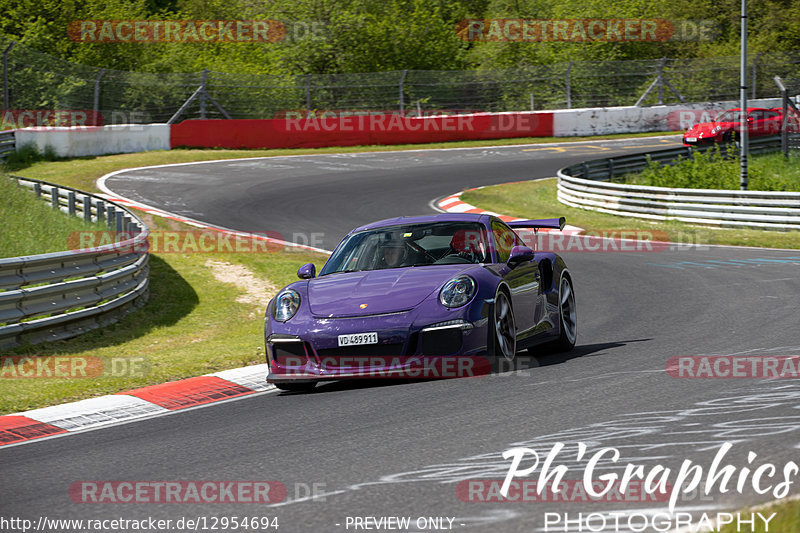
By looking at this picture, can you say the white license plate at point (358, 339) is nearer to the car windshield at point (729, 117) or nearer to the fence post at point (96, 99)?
the fence post at point (96, 99)

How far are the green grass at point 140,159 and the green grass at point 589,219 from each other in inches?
305

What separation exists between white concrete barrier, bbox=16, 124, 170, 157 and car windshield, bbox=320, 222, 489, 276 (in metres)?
23.0

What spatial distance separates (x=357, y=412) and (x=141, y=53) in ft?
134

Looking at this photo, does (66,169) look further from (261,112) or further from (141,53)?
(141,53)

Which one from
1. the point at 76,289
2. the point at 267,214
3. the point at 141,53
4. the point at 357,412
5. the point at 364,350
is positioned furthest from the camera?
the point at 141,53

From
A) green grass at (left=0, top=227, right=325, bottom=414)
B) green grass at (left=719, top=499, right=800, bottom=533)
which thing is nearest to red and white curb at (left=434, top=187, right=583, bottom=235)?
green grass at (left=0, top=227, right=325, bottom=414)

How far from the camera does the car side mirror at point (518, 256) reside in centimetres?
889

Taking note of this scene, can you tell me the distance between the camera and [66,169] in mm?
28422

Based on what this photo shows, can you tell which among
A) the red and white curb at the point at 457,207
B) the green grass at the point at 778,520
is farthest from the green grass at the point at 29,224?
the green grass at the point at 778,520

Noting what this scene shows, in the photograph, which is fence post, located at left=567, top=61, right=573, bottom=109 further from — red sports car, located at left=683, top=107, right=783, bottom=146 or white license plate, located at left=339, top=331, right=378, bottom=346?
white license plate, located at left=339, top=331, right=378, bottom=346

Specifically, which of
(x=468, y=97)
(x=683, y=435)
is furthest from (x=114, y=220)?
(x=468, y=97)

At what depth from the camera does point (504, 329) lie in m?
8.42

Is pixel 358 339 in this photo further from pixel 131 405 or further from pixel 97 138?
pixel 97 138

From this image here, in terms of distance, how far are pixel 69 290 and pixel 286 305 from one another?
442 centimetres
